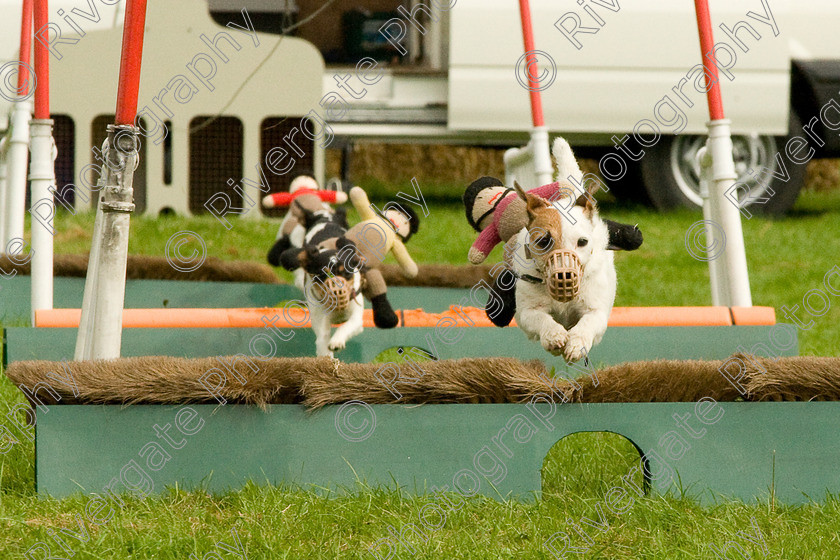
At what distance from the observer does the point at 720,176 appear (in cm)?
330

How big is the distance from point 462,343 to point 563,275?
1916 millimetres

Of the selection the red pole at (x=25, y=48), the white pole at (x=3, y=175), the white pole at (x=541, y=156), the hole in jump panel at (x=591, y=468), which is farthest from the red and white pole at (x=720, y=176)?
the white pole at (x=3, y=175)

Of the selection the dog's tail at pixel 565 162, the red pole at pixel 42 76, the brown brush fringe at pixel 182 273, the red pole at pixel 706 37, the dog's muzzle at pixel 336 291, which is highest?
the red pole at pixel 706 37

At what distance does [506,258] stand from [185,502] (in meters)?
0.99

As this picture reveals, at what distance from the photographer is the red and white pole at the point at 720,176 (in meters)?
3.06

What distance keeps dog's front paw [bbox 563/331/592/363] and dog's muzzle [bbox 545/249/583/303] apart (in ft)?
0.37

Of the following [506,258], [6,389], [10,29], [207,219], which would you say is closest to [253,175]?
[207,219]

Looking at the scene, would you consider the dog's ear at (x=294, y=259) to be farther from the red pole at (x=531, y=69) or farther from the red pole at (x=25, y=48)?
the red pole at (x=25, y=48)

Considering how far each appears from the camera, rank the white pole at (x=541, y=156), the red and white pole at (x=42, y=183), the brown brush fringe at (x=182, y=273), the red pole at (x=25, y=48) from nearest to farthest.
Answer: the red and white pole at (x=42, y=183), the white pole at (x=541, y=156), the red pole at (x=25, y=48), the brown brush fringe at (x=182, y=273)

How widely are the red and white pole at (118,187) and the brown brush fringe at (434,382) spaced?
16cm

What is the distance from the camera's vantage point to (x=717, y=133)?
328 centimetres

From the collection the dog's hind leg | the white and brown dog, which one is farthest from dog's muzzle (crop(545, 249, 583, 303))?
the dog's hind leg

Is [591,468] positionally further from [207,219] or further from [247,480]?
[207,219]

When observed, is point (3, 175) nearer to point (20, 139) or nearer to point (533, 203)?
point (20, 139)
